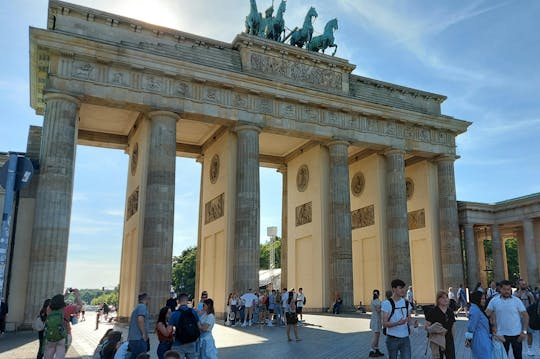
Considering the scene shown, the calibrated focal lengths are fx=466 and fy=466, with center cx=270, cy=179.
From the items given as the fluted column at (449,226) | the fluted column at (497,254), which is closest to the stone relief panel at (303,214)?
the fluted column at (449,226)

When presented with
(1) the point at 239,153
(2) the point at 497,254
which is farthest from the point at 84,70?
(2) the point at 497,254

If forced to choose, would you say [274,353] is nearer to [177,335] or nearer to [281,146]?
[177,335]

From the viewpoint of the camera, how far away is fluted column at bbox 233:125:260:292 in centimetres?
2414

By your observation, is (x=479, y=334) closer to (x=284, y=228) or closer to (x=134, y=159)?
(x=134, y=159)

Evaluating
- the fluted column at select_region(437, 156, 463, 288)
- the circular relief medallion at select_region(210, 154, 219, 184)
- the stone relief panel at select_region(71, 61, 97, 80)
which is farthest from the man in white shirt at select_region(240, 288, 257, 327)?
the fluted column at select_region(437, 156, 463, 288)

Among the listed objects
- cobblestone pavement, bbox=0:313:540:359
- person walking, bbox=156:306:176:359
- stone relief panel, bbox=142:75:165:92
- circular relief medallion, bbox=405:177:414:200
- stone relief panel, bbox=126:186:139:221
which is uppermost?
stone relief panel, bbox=142:75:165:92

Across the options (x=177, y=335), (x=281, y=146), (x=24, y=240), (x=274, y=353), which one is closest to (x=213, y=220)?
(x=281, y=146)

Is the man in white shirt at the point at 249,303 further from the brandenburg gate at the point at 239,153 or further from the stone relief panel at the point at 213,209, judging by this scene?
the stone relief panel at the point at 213,209

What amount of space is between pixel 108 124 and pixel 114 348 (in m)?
24.1

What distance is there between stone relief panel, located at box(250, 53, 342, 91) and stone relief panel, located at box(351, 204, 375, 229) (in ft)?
28.9

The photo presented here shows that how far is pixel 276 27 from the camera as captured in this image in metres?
28.9

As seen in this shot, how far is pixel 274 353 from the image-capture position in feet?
40.9

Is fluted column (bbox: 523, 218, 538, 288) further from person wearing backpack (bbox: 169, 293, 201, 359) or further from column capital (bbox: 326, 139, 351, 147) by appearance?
person wearing backpack (bbox: 169, 293, 201, 359)

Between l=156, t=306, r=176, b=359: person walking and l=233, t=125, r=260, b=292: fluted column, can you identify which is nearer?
l=156, t=306, r=176, b=359: person walking
